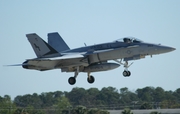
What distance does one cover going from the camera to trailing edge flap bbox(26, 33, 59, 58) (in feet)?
143

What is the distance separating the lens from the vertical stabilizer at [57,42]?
4681cm

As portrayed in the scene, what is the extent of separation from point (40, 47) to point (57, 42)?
3.72 metres

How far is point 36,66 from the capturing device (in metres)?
42.5

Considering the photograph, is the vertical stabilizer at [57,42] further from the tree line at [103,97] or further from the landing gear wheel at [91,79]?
the tree line at [103,97]

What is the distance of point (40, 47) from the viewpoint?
4350 centimetres

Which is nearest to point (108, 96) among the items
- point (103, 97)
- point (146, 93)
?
point (103, 97)

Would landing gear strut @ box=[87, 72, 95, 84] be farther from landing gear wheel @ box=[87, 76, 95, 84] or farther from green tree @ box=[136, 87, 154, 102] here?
green tree @ box=[136, 87, 154, 102]

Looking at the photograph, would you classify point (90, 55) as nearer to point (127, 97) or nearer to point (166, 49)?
point (166, 49)

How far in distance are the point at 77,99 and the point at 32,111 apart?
44.9 m

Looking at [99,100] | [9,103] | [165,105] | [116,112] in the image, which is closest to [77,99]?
[99,100]

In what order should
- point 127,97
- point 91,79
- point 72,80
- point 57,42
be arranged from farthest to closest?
1. point 127,97
2. point 57,42
3. point 91,79
4. point 72,80

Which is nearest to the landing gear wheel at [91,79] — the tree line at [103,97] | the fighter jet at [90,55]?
the fighter jet at [90,55]

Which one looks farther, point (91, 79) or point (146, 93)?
point (146, 93)

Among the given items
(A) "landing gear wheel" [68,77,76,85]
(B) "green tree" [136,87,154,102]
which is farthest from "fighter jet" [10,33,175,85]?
(B) "green tree" [136,87,154,102]
